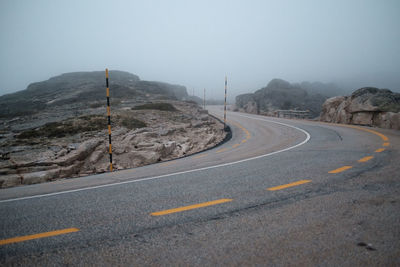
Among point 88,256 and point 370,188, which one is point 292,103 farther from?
point 88,256

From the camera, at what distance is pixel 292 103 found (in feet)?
146

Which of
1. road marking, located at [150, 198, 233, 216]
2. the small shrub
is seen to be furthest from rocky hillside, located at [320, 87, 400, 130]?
the small shrub

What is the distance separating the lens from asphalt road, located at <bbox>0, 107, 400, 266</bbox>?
7.23 ft

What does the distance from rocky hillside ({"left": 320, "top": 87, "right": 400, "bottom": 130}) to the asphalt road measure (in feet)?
40.5

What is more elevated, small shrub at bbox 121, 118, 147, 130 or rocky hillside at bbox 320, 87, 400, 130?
rocky hillside at bbox 320, 87, 400, 130

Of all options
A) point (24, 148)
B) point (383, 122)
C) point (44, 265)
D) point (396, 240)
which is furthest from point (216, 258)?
point (383, 122)

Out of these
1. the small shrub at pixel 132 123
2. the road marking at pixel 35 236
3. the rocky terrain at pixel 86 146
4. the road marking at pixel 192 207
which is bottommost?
the rocky terrain at pixel 86 146

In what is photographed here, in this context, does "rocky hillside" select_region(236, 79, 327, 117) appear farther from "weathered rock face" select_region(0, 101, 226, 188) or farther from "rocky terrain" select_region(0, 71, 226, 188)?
"weathered rock face" select_region(0, 101, 226, 188)

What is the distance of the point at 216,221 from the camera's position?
9.37 ft

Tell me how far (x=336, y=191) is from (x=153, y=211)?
2.98 meters

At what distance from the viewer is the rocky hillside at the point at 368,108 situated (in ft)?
46.7

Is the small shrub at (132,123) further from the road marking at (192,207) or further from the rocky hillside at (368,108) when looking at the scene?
the rocky hillside at (368,108)

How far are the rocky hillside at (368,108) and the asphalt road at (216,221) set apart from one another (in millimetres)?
12343

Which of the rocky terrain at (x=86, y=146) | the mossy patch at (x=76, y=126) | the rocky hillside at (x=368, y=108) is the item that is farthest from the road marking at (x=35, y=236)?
the rocky hillside at (x=368, y=108)
